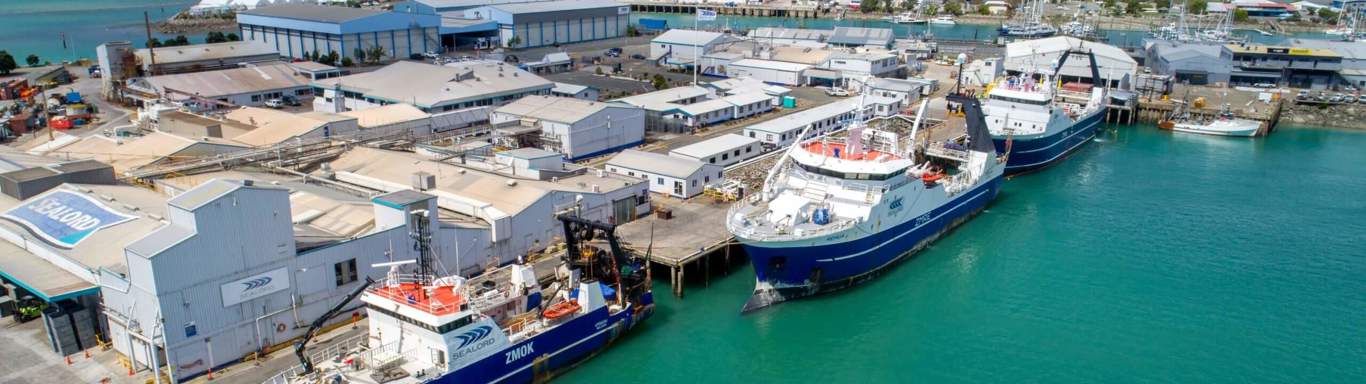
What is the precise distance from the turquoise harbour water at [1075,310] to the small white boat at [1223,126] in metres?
16.4

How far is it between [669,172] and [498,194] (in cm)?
883

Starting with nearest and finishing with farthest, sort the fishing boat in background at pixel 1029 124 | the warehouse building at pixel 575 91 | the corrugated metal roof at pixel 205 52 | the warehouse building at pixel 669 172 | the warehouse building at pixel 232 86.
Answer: the warehouse building at pixel 669 172
the fishing boat in background at pixel 1029 124
the warehouse building at pixel 232 86
the warehouse building at pixel 575 91
the corrugated metal roof at pixel 205 52

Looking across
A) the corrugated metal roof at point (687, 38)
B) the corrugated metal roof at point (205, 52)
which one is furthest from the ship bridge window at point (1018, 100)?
the corrugated metal roof at point (205, 52)

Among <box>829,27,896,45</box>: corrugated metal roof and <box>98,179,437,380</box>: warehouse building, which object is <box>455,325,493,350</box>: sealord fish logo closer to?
<box>98,179,437,380</box>: warehouse building

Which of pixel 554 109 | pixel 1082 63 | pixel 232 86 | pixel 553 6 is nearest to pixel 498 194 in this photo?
pixel 554 109

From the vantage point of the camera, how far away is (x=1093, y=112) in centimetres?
5741

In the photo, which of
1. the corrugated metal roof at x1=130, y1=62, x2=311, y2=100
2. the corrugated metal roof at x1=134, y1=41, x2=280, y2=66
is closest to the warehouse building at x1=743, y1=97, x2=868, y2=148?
the corrugated metal roof at x1=130, y1=62, x2=311, y2=100

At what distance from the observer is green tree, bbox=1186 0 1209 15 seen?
455ft

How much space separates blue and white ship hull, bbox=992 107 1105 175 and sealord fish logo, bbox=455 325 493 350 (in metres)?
32.9

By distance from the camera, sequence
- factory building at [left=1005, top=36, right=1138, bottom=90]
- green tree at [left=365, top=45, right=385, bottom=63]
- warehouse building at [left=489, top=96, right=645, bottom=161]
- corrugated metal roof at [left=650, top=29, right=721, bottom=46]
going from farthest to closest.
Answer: corrugated metal roof at [left=650, top=29, right=721, bottom=46]
green tree at [left=365, top=45, right=385, bottom=63]
factory building at [left=1005, top=36, right=1138, bottom=90]
warehouse building at [left=489, top=96, right=645, bottom=161]

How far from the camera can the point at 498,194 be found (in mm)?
31000

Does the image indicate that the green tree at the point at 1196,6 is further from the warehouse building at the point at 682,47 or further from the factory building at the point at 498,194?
the factory building at the point at 498,194

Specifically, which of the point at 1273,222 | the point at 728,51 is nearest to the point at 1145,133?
the point at 1273,222

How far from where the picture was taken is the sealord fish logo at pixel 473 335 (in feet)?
71.2
